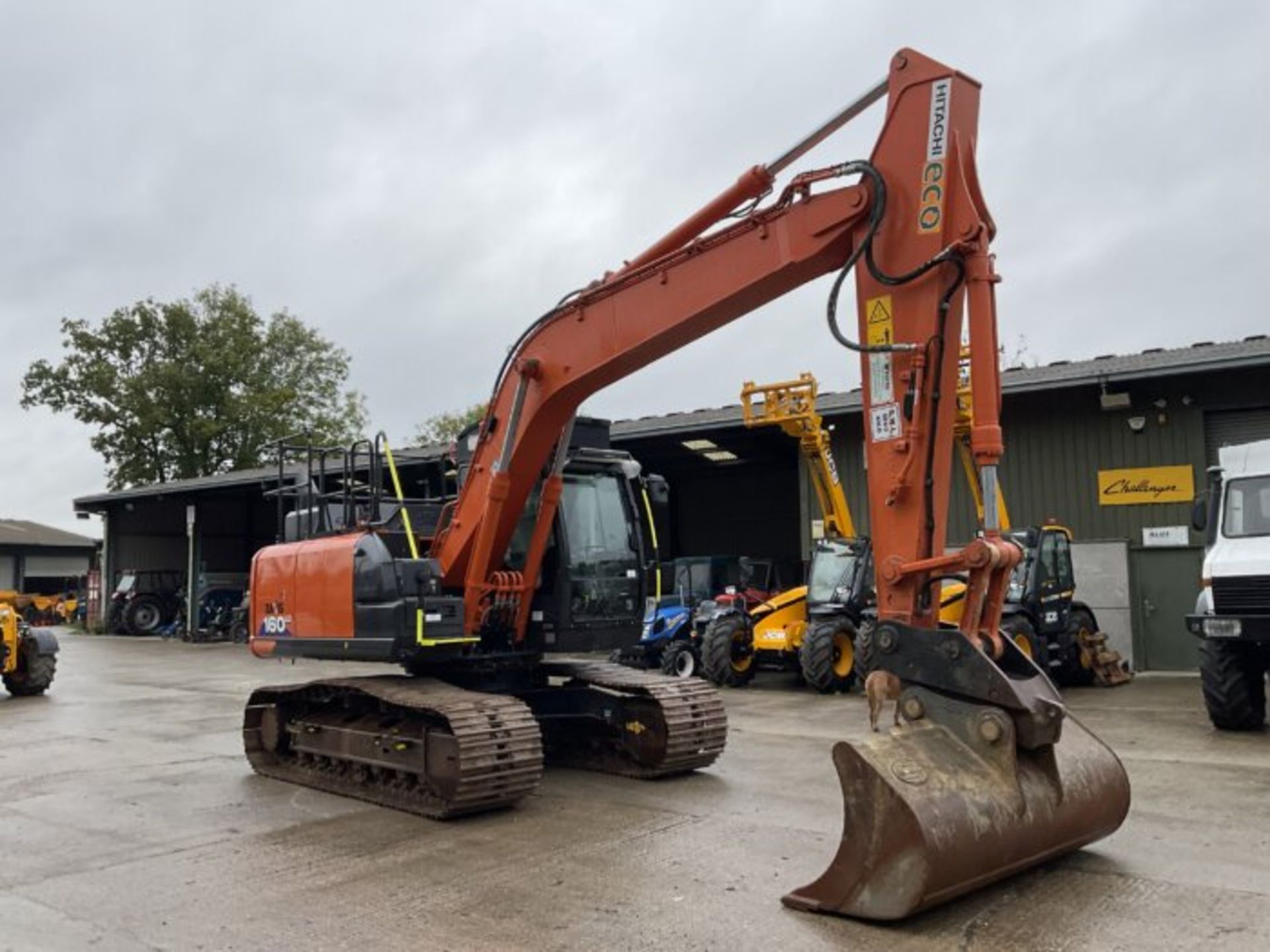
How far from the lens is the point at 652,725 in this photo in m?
8.14

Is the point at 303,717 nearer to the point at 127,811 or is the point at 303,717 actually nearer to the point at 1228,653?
the point at 127,811

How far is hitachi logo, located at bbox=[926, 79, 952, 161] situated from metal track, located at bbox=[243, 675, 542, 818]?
4.44 meters

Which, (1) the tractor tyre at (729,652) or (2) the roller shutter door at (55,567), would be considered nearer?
(1) the tractor tyre at (729,652)

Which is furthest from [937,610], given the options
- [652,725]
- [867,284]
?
[652,725]

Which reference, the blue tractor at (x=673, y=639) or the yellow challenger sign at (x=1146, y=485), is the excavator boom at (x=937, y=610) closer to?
the blue tractor at (x=673, y=639)

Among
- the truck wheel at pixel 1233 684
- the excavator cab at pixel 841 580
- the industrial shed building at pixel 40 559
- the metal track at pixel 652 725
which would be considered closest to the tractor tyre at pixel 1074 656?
the excavator cab at pixel 841 580

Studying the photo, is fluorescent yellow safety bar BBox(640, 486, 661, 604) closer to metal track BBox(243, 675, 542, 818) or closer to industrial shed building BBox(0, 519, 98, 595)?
metal track BBox(243, 675, 542, 818)

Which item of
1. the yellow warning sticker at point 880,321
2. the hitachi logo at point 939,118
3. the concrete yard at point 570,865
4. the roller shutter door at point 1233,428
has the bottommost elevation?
the concrete yard at point 570,865

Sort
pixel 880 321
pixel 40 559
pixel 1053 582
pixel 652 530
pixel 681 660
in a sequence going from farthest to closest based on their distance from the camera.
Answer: pixel 40 559
pixel 681 660
pixel 1053 582
pixel 652 530
pixel 880 321

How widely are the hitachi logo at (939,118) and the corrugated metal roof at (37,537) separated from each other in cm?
5660

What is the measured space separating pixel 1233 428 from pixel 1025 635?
227 inches

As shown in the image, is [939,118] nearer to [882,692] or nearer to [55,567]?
[882,692]

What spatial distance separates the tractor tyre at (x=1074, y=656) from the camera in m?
14.3

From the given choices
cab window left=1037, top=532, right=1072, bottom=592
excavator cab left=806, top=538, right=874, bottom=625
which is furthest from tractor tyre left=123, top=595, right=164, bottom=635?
cab window left=1037, top=532, right=1072, bottom=592
